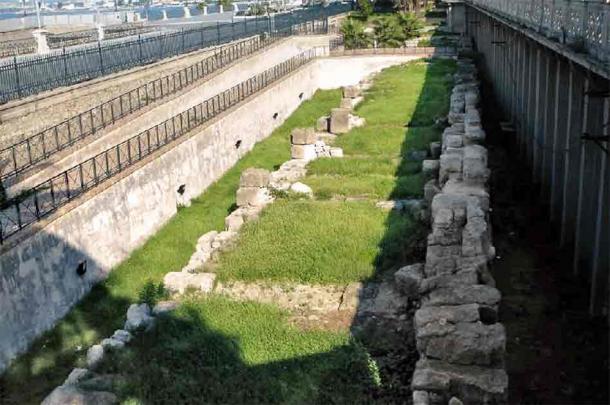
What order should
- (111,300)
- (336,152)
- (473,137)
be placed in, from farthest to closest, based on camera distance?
(336,152) → (473,137) → (111,300)

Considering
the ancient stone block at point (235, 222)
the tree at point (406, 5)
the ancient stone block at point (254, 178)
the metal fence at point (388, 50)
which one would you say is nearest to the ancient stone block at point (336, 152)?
the ancient stone block at point (254, 178)

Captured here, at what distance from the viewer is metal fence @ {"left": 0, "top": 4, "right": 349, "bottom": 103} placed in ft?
76.0

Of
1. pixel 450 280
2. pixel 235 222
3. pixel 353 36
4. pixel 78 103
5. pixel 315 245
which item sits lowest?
pixel 235 222

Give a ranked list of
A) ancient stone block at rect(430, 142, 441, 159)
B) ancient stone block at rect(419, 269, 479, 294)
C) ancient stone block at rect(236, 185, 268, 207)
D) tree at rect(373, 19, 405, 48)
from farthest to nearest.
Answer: tree at rect(373, 19, 405, 48) → ancient stone block at rect(430, 142, 441, 159) → ancient stone block at rect(236, 185, 268, 207) → ancient stone block at rect(419, 269, 479, 294)

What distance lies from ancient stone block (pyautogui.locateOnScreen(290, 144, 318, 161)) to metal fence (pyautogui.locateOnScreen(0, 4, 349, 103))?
290 inches

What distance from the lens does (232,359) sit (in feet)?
35.5

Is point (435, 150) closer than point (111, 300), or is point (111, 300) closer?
point (111, 300)

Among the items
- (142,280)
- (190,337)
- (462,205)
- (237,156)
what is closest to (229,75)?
(237,156)

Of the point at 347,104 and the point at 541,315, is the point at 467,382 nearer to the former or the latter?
the point at 541,315

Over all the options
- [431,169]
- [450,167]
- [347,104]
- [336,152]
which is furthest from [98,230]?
[347,104]

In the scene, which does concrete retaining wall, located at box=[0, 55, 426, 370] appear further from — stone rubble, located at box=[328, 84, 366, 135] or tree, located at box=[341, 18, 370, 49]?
tree, located at box=[341, 18, 370, 49]

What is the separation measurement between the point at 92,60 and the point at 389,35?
24.9 meters

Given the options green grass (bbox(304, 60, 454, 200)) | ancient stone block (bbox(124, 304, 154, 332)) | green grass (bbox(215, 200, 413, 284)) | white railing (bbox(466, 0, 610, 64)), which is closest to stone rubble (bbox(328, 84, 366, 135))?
green grass (bbox(304, 60, 454, 200))

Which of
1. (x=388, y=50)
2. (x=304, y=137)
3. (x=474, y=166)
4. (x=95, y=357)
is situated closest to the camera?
(x=95, y=357)
